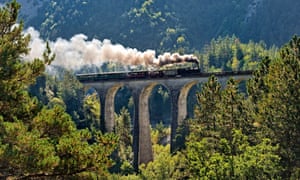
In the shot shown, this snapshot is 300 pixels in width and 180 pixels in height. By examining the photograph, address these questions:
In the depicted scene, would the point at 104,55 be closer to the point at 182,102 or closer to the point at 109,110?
the point at 109,110

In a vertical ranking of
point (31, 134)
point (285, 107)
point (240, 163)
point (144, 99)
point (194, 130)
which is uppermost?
point (144, 99)

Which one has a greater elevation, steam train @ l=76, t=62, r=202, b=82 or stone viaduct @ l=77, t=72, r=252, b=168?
steam train @ l=76, t=62, r=202, b=82

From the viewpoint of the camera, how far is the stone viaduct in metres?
59.5

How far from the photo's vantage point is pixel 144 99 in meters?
65.8

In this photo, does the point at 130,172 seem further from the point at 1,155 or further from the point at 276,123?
the point at 1,155

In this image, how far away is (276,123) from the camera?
2970 cm

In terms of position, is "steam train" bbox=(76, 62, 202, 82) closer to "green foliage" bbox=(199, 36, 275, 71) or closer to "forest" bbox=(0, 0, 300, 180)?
"forest" bbox=(0, 0, 300, 180)

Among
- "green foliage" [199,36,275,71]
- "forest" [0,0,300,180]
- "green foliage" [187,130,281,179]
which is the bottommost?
"green foliage" [187,130,281,179]

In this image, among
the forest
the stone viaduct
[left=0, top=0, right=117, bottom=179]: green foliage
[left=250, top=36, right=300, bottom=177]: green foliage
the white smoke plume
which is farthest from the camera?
the white smoke plume

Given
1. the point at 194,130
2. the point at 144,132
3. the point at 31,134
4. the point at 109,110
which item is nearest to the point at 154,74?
the point at 144,132

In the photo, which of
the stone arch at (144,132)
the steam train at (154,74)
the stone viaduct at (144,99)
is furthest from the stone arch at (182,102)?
the stone arch at (144,132)

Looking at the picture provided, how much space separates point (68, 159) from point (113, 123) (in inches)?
2153

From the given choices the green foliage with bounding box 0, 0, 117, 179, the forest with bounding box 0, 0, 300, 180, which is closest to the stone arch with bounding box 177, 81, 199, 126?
the forest with bounding box 0, 0, 300, 180

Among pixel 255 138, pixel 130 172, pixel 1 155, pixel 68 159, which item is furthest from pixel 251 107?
pixel 130 172
